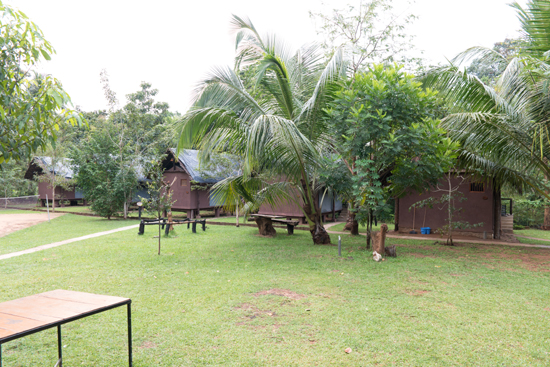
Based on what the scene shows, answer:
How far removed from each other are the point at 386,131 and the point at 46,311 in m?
7.25

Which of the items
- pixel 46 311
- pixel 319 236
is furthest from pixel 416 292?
pixel 46 311

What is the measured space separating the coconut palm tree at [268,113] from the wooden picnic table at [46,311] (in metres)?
5.15

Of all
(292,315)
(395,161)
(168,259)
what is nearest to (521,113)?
(395,161)

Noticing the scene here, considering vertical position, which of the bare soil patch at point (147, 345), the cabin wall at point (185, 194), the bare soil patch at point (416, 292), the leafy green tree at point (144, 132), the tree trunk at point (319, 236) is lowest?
the bare soil patch at point (147, 345)

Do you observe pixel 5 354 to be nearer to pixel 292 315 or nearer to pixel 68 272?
pixel 292 315

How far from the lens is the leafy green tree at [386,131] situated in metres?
8.31

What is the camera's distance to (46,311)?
2.94 metres

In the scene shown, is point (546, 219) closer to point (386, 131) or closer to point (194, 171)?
point (386, 131)

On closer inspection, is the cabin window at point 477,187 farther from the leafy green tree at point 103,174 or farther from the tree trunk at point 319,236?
the leafy green tree at point 103,174

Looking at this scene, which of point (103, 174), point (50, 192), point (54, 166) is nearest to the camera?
point (103, 174)

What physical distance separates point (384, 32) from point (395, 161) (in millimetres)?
9323

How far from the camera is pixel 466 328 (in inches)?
177

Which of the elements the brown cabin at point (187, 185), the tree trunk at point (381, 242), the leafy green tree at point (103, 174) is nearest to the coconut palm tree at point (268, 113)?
the tree trunk at point (381, 242)

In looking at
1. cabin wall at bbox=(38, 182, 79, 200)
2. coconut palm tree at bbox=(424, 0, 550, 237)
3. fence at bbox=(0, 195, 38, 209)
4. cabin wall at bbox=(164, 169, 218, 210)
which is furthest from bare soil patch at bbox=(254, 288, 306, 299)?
fence at bbox=(0, 195, 38, 209)
